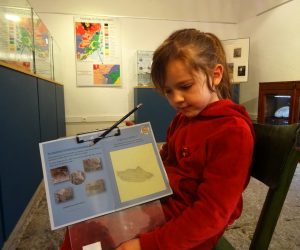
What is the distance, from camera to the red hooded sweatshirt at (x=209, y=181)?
473 millimetres

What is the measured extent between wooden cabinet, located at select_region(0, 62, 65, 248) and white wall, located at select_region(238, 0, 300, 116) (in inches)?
117

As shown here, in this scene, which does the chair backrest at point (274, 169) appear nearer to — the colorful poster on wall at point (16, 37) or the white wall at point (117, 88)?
the colorful poster on wall at point (16, 37)

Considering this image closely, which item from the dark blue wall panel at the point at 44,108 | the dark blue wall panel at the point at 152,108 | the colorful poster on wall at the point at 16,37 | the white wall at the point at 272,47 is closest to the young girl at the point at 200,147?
the colorful poster on wall at the point at 16,37

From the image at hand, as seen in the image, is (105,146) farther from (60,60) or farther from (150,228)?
(60,60)

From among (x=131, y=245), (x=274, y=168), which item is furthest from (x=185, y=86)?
(x=131, y=245)

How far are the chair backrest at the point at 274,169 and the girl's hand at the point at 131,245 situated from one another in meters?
0.25

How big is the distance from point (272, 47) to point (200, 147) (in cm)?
348

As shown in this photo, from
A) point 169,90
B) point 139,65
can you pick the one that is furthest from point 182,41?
point 139,65

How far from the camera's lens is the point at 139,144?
57cm

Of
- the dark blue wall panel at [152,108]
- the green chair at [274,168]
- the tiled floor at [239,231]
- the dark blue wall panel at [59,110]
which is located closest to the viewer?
the green chair at [274,168]

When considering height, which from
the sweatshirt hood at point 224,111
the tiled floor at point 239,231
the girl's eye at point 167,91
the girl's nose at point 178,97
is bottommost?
the tiled floor at point 239,231

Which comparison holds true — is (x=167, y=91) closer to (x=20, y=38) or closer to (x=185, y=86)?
(x=185, y=86)

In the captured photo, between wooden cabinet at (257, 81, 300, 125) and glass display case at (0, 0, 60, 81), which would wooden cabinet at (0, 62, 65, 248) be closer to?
glass display case at (0, 0, 60, 81)

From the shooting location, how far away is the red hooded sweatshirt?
18.6 inches
